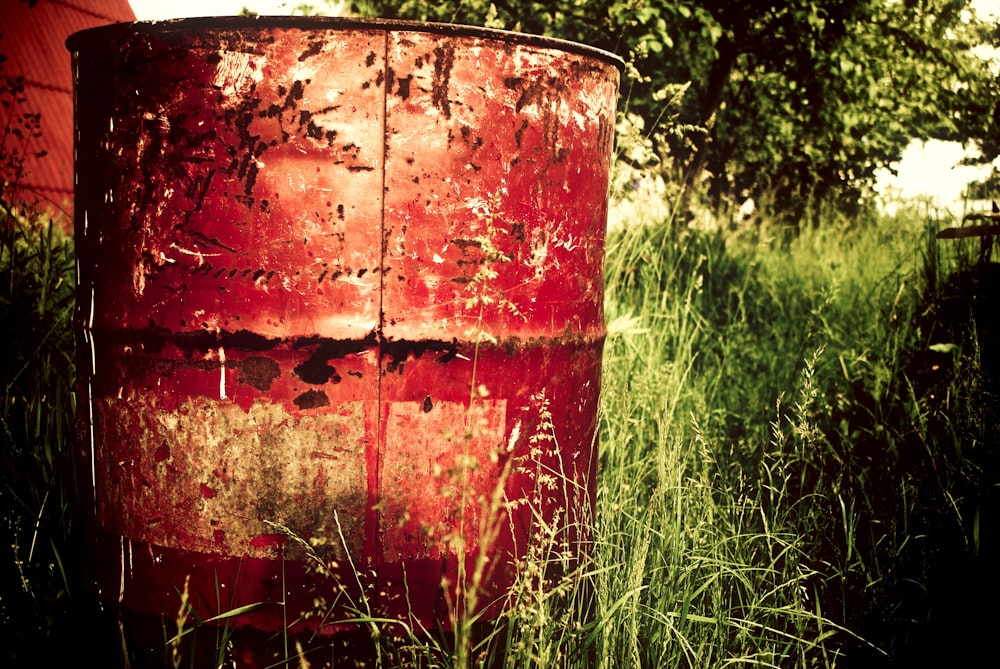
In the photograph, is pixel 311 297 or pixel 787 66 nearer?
pixel 311 297

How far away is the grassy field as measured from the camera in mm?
1393

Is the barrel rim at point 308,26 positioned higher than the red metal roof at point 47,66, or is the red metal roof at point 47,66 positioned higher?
the red metal roof at point 47,66

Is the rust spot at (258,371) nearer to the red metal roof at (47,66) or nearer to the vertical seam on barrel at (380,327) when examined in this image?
the vertical seam on barrel at (380,327)

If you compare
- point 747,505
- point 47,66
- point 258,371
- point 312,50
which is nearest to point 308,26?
point 312,50

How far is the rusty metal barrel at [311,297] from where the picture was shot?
1.23 meters

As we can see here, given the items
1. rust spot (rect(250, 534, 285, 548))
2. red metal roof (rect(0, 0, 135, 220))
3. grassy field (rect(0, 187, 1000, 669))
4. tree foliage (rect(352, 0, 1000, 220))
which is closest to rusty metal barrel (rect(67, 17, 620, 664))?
rust spot (rect(250, 534, 285, 548))

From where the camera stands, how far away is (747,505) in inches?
80.2

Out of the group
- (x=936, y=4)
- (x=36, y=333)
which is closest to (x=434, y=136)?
(x=36, y=333)

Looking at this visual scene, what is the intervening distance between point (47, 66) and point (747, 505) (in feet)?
27.9

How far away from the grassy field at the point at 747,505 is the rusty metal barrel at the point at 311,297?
0.78 ft

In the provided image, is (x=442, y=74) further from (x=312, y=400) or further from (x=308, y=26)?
(x=312, y=400)

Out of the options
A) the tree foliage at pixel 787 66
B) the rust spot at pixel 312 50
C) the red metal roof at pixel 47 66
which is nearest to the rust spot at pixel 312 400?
the rust spot at pixel 312 50

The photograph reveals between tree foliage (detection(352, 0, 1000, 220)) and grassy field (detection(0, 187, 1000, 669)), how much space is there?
231 cm

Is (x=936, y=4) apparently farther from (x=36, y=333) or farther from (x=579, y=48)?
(x=36, y=333)
